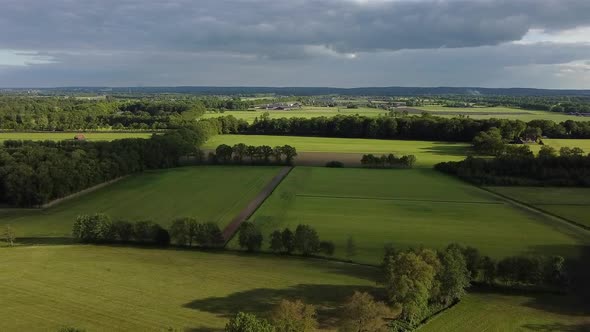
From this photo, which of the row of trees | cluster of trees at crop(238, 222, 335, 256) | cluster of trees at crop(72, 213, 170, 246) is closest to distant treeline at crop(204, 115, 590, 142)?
the row of trees

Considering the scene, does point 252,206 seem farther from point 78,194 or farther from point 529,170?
point 529,170

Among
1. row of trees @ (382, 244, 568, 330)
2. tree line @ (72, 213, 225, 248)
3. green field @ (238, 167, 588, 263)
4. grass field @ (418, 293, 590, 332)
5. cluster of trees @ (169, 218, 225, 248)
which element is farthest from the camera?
green field @ (238, 167, 588, 263)

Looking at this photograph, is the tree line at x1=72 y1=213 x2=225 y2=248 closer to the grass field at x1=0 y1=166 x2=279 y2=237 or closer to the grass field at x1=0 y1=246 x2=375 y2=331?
the grass field at x1=0 y1=246 x2=375 y2=331

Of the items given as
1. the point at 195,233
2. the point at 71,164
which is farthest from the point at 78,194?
the point at 195,233

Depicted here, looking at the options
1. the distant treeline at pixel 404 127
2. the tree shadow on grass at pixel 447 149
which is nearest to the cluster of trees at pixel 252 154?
the tree shadow on grass at pixel 447 149

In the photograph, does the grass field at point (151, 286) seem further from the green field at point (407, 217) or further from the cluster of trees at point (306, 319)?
the green field at point (407, 217)

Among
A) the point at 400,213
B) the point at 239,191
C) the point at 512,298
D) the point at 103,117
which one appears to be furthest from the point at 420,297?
the point at 103,117
